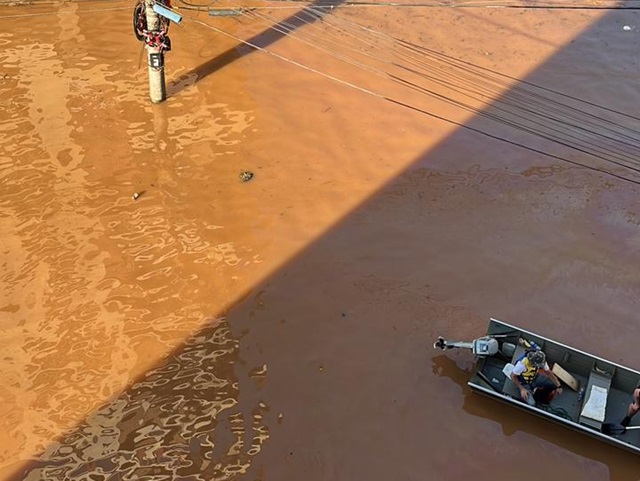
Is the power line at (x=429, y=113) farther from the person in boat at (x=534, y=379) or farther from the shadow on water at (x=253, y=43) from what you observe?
the person in boat at (x=534, y=379)

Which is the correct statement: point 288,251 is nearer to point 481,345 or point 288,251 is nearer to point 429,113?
point 481,345

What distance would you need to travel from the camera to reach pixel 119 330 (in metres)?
8.90

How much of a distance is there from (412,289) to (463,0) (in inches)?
385

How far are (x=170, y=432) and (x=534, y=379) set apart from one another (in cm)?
428

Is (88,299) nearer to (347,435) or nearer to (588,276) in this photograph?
(347,435)

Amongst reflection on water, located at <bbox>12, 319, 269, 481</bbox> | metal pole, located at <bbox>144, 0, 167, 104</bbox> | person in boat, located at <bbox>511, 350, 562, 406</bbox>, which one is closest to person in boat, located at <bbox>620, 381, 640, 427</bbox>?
person in boat, located at <bbox>511, 350, 562, 406</bbox>

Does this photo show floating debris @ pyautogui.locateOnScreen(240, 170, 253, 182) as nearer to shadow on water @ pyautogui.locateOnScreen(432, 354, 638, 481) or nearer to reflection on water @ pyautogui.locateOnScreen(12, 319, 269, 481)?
reflection on water @ pyautogui.locateOnScreen(12, 319, 269, 481)

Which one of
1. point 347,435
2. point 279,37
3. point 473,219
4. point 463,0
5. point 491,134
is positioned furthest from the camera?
point 463,0

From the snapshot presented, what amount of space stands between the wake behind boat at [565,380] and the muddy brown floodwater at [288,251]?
314 millimetres

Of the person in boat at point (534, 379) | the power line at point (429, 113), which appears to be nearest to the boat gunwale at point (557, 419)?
the person in boat at point (534, 379)

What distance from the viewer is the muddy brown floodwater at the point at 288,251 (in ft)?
25.9

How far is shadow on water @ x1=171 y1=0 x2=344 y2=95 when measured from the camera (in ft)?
44.5

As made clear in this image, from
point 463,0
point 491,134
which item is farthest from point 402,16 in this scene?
point 491,134

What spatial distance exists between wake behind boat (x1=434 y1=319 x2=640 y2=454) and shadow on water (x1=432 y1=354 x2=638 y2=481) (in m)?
0.22
